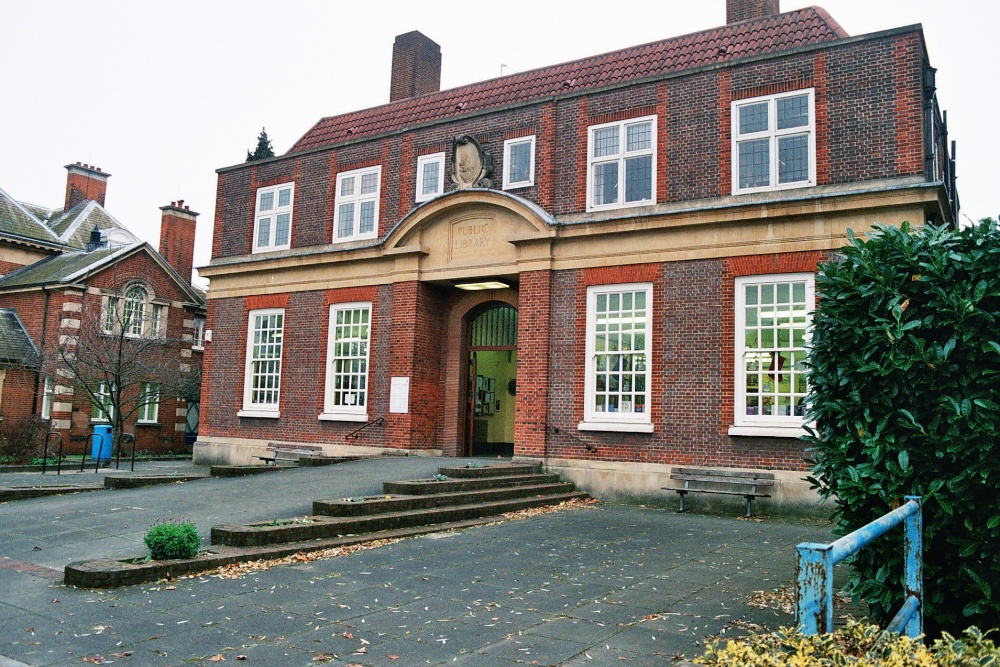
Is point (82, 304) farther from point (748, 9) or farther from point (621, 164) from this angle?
point (748, 9)

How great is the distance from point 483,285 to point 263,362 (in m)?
6.94

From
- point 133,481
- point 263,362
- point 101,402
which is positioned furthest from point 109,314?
point 133,481

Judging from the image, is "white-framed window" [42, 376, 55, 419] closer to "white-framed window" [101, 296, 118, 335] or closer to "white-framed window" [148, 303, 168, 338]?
"white-framed window" [101, 296, 118, 335]

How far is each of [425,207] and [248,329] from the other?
22.6ft

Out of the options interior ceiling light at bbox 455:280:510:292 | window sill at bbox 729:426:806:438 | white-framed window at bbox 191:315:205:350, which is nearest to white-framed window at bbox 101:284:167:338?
white-framed window at bbox 191:315:205:350

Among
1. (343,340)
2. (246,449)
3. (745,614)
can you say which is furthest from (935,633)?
(246,449)

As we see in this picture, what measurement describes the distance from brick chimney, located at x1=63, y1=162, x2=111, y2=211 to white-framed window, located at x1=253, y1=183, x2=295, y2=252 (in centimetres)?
2086

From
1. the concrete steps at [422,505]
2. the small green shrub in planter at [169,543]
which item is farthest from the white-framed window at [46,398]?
the small green shrub in planter at [169,543]

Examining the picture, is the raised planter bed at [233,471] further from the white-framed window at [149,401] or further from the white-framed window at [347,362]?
the white-framed window at [149,401]

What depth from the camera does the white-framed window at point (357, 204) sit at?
63.9ft

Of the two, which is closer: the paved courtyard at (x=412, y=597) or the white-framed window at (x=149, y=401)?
the paved courtyard at (x=412, y=597)

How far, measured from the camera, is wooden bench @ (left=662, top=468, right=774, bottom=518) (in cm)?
1321

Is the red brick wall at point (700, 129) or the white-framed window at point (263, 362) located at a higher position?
the red brick wall at point (700, 129)

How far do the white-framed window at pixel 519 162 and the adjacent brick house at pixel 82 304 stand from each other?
619 inches
